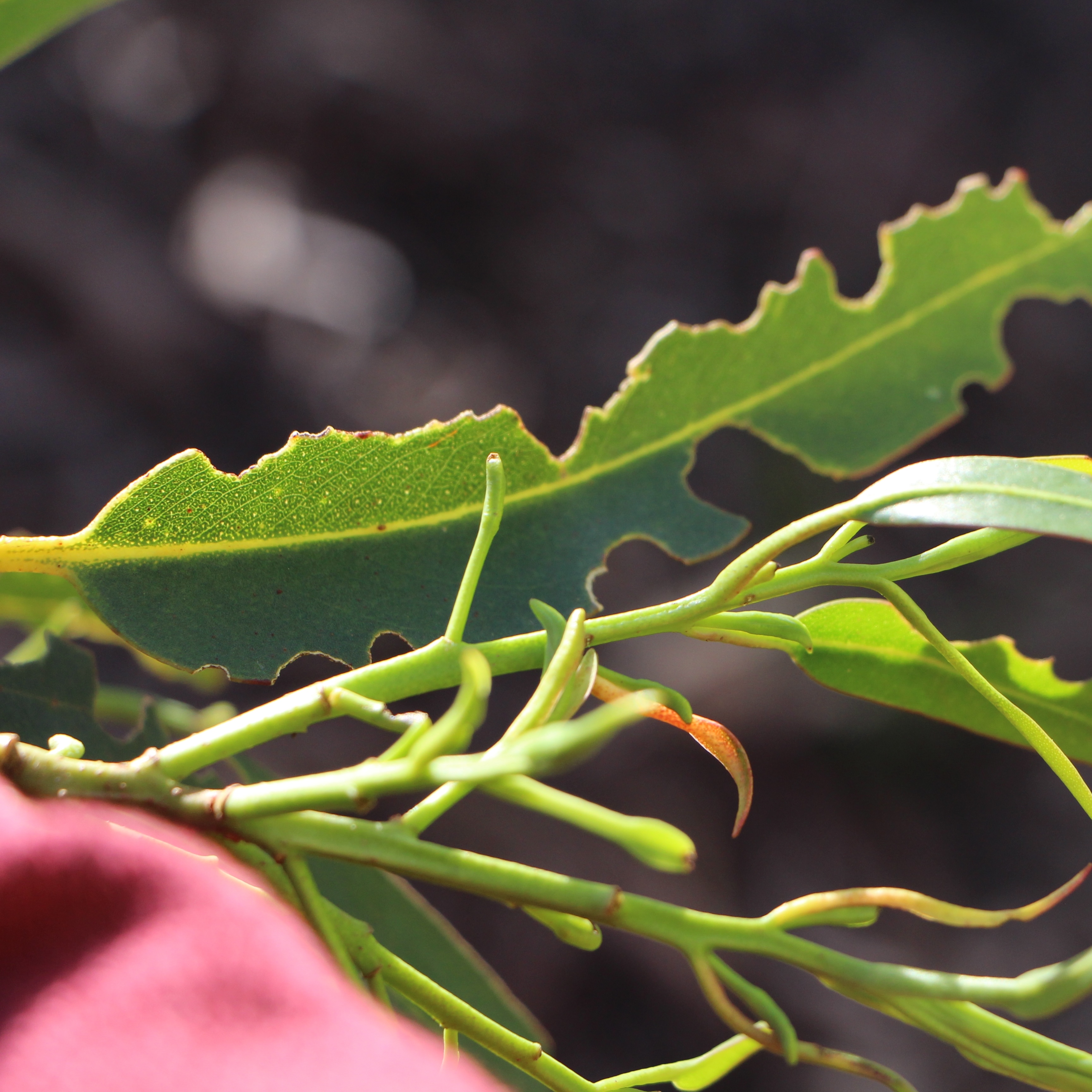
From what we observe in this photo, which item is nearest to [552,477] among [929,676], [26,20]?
[929,676]

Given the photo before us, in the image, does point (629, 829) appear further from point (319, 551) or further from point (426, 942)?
point (426, 942)

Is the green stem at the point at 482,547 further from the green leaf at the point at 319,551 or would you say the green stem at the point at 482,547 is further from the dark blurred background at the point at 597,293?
the dark blurred background at the point at 597,293

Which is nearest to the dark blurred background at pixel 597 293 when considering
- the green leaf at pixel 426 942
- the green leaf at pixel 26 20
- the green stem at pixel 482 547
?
the green leaf at pixel 426 942


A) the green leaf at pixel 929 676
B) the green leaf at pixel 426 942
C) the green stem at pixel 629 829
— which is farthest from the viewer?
the green leaf at pixel 426 942

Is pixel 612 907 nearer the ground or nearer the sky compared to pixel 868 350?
nearer the ground

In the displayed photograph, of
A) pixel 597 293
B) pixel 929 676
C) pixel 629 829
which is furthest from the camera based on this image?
pixel 597 293

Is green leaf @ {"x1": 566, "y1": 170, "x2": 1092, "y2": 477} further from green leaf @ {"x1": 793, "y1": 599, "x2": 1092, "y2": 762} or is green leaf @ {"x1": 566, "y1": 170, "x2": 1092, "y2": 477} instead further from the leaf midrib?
green leaf @ {"x1": 793, "y1": 599, "x2": 1092, "y2": 762}
